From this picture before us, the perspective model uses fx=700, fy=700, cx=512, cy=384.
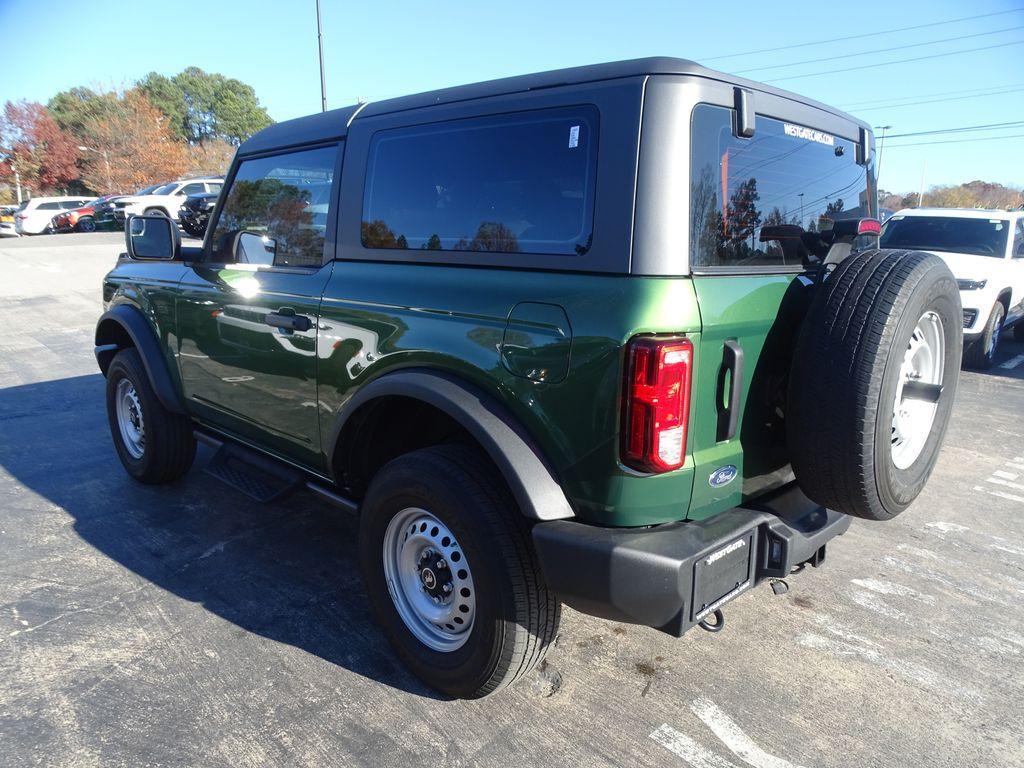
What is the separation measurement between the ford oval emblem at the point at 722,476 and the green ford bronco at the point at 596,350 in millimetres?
→ 11

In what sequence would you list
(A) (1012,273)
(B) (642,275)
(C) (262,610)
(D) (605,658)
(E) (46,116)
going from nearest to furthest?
(B) (642,275) → (D) (605,658) → (C) (262,610) → (A) (1012,273) → (E) (46,116)

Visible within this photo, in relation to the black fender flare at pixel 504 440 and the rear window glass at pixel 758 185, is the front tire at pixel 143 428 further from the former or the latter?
the rear window glass at pixel 758 185

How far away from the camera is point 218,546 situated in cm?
374

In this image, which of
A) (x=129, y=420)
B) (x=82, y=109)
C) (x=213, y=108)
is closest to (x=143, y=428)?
(x=129, y=420)

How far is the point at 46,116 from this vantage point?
42438mm

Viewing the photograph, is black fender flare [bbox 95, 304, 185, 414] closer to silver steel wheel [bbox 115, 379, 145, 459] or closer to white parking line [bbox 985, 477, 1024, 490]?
silver steel wheel [bbox 115, 379, 145, 459]

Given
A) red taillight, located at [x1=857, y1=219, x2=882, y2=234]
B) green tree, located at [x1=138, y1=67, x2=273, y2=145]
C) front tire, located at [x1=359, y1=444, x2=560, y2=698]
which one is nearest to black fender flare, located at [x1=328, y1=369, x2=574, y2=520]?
front tire, located at [x1=359, y1=444, x2=560, y2=698]

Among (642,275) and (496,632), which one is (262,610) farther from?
(642,275)

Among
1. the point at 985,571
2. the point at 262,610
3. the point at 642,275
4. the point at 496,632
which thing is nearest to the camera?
the point at 642,275

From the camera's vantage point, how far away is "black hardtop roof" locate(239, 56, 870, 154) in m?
2.10

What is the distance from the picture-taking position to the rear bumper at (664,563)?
2.01 m

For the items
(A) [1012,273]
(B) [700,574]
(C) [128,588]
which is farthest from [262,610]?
(A) [1012,273]

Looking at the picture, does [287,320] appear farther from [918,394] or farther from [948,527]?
[948,527]

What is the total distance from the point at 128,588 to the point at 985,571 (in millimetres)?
4206
